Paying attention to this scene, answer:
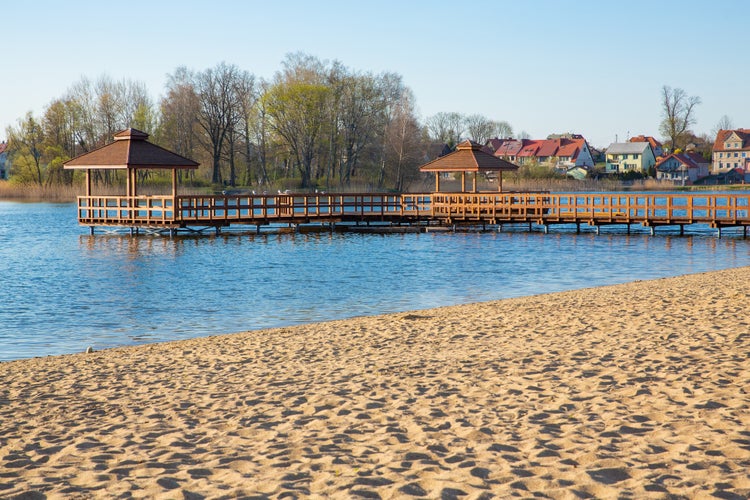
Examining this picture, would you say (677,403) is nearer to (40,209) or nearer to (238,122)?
(40,209)

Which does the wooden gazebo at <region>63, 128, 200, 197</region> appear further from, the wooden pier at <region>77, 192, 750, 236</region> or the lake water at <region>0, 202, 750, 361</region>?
the lake water at <region>0, 202, 750, 361</region>

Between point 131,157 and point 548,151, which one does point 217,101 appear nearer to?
point 131,157

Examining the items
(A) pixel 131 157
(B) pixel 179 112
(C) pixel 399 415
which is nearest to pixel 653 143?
(B) pixel 179 112

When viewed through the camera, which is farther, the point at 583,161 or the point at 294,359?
the point at 583,161

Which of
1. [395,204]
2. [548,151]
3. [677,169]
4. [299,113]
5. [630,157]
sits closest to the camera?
[395,204]

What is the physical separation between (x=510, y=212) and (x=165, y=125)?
46.2m

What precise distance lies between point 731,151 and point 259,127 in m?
70.6

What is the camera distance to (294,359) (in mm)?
9750

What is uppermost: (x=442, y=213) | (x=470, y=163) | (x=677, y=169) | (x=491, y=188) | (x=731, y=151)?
(x=731, y=151)

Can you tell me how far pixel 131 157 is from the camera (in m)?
35.5

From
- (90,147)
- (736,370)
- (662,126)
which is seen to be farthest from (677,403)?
(662,126)

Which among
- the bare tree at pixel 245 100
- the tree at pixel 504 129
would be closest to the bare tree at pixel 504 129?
the tree at pixel 504 129

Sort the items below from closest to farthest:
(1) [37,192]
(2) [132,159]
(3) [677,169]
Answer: (2) [132,159], (1) [37,192], (3) [677,169]

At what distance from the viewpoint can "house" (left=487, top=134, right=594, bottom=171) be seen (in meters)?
115
